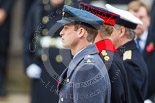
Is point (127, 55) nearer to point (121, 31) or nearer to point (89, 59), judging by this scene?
point (121, 31)

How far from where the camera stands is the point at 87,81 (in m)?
2.71

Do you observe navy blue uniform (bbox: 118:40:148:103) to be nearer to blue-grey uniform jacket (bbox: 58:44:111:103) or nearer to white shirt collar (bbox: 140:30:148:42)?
blue-grey uniform jacket (bbox: 58:44:111:103)

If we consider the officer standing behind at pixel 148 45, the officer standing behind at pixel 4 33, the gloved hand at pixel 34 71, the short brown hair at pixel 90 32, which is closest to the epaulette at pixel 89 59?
the short brown hair at pixel 90 32

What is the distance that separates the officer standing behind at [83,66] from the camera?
2.72 m

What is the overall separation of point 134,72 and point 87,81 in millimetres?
956

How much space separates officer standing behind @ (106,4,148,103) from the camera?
11.6ft

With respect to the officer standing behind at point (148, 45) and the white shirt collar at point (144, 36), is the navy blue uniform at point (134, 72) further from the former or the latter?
the white shirt collar at point (144, 36)

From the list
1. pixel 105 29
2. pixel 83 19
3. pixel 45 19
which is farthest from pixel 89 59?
pixel 45 19

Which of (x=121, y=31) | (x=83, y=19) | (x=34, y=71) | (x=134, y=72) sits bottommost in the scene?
(x=34, y=71)

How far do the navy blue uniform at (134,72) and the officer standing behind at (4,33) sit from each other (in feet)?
12.0

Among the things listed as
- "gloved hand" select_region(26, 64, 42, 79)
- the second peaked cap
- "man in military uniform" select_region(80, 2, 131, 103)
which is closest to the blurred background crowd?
"gloved hand" select_region(26, 64, 42, 79)

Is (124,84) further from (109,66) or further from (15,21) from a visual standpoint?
(15,21)

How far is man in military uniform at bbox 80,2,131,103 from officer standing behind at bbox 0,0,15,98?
13.0 feet

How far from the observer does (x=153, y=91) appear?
16.4 feet
